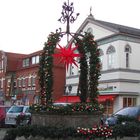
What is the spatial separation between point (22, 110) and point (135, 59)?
667 inches

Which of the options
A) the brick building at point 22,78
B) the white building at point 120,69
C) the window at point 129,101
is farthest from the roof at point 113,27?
the brick building at point 22,78

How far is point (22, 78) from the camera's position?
6119 centimetres

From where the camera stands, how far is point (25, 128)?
1295cm

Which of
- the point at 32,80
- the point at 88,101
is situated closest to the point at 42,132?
the point at 88,101

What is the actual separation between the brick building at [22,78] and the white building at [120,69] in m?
12.9

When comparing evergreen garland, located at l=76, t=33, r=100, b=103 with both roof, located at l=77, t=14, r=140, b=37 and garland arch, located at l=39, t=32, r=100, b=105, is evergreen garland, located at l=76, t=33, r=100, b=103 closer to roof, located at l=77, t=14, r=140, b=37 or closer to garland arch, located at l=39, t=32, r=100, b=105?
garland arch, located at l=39, t=32, r=100, b=105

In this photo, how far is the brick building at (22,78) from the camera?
5369 cm

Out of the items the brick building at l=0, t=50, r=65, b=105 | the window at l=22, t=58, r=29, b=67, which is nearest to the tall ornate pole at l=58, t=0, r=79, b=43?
the brick building at l=0, t=50, r=65, b=105

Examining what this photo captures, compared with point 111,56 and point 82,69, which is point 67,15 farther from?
point 111,56

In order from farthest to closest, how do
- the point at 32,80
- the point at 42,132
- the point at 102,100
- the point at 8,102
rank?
the point at 8,102 < the point at 32,80 < the point at 102,100 < the point at 42,132

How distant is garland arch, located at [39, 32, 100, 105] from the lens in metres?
14.9

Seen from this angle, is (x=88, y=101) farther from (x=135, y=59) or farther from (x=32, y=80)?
(x=32, y=80)

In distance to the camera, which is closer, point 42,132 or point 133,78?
point 42,132

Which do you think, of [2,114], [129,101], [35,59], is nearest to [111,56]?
[129,101]
